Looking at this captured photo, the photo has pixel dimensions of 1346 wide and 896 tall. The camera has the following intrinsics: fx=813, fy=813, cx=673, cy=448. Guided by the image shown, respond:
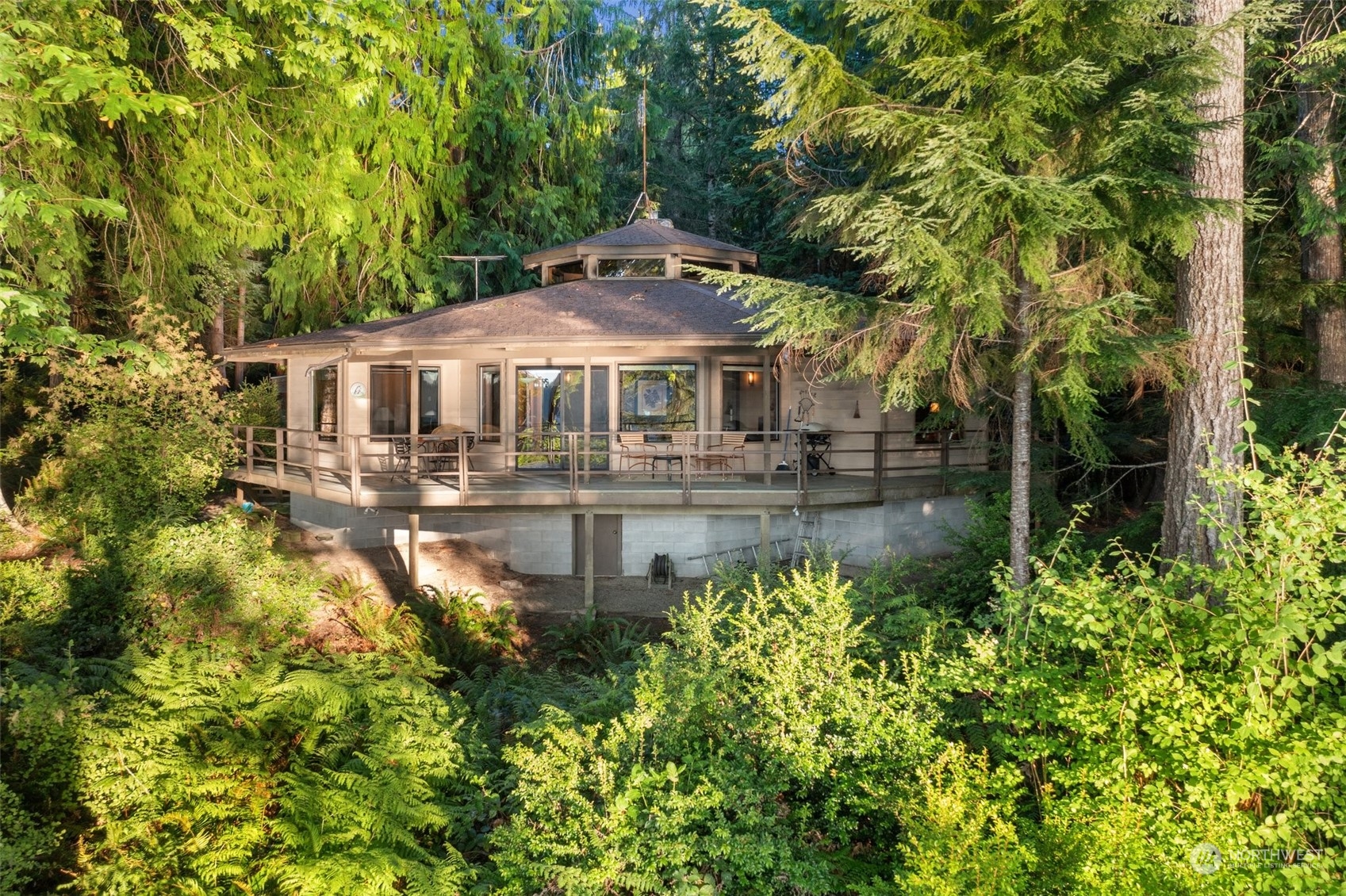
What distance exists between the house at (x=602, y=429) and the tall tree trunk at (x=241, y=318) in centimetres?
575

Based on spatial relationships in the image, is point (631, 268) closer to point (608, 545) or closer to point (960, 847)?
point (608, 545)

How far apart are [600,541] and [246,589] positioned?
5.84 metres

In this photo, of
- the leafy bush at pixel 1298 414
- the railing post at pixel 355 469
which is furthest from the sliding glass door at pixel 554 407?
the leafy bush at pixel 1298 414

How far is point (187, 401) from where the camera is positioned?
13258 mm

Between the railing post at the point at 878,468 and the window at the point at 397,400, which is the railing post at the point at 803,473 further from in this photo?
the window at the point at 397,400

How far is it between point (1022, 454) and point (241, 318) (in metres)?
20.7

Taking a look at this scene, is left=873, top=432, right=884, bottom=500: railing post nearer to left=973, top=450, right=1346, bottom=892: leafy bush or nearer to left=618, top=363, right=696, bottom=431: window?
left=618, top=363, right=696, bottom=431: window

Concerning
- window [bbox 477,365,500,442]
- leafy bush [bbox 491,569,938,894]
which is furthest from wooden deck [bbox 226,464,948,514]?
leafy bush [bbox 491,569,938,894]

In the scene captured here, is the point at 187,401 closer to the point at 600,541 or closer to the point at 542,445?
the point at 542,445

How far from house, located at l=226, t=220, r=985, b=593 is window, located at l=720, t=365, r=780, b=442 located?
32 millimetres

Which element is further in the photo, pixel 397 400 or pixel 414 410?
pixel 397 400

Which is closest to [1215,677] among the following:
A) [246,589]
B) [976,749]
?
[976,749]

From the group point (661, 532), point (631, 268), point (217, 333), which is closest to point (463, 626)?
point (661, 532)

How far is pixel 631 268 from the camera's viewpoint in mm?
16938
